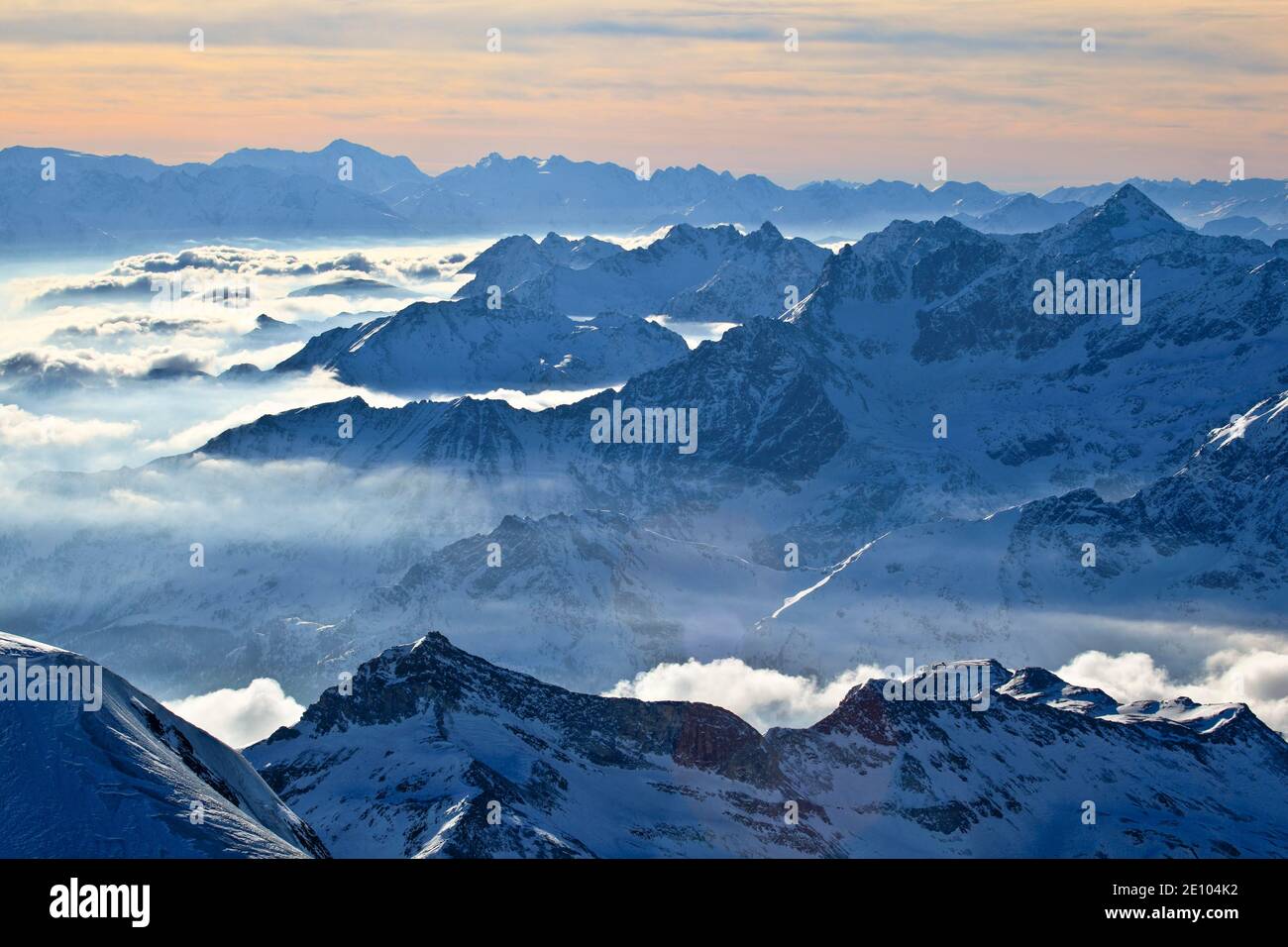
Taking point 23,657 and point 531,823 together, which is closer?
point 23,657

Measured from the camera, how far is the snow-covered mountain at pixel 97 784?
253ft

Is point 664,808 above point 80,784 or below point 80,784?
below

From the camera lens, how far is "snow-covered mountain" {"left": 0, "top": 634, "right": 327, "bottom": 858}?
253 ft

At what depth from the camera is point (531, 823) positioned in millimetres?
174125

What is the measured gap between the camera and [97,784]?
266 ft
